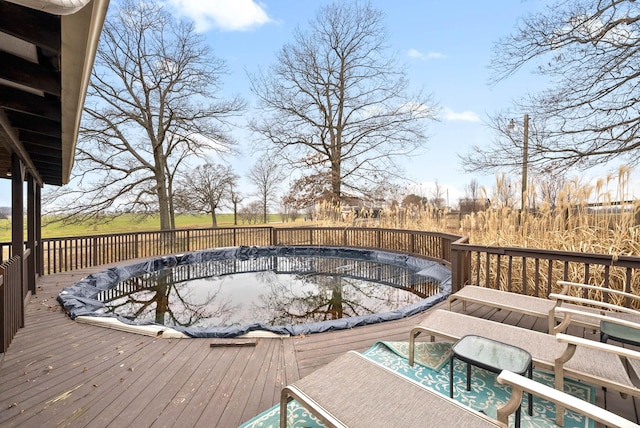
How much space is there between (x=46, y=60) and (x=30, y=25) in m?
0.66

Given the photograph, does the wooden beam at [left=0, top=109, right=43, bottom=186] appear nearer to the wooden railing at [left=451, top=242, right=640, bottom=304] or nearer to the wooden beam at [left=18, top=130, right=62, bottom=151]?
the wooden beam at [left=18, top=130, right=62, bottom=151]

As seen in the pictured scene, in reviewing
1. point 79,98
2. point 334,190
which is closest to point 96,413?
point 79,98

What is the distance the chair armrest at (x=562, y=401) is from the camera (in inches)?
36.4

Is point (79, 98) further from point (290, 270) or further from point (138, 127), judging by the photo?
point (138, 127)

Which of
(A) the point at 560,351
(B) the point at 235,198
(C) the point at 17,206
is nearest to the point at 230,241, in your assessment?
(C) the point at 17,206

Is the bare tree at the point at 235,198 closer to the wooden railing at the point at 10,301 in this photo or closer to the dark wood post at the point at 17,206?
the dark wood post at the point at 17,206

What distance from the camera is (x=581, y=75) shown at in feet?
19.4

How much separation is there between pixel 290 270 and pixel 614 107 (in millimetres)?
8051

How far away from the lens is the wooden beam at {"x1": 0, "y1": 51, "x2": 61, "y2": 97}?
68.4 inches

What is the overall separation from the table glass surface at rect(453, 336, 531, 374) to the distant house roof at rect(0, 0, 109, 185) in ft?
8.02

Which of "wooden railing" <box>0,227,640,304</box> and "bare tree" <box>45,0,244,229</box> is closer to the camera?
"wooden railing" <box>0,227,640,304</box>

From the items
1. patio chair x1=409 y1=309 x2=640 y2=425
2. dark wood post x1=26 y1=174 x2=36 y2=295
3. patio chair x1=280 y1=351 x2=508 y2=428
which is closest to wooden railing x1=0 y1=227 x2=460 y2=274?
dark wood post x1=26 y1=174 x2=36 y2=295

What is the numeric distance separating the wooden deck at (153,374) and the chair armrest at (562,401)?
1257mm

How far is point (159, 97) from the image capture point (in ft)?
41.7
